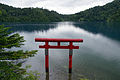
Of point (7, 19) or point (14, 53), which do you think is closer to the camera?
point (14, 53)

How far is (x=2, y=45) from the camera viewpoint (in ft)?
25.6

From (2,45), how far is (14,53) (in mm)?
1212

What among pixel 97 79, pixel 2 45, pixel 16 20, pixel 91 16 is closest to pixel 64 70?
pixel 97 79

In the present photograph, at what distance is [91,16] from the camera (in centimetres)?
19038

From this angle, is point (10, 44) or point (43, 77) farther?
point (43, 77)

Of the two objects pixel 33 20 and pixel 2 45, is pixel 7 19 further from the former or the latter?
pixel 2 45

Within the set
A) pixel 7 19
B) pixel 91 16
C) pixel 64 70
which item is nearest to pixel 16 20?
pixel 7 19

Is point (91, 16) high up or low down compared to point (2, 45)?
up

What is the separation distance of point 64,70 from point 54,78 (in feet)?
8.36

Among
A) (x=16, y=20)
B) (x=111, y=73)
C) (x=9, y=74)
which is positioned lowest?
(x=111, y=73)

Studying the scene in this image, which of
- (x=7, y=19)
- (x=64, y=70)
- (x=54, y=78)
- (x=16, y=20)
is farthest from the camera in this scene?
(x=16, y=20)

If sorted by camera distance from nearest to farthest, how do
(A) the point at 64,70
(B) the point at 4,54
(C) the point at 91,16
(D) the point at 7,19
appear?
(B) the point at 4,54, (A) the point at 64,70, (D) the point at 7,19, (C) the point at 91,16

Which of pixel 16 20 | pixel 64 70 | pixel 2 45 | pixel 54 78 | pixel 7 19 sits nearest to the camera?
pixel 2 45

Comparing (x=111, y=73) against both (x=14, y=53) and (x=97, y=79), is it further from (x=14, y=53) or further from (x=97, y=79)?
(x=14, y=53)
